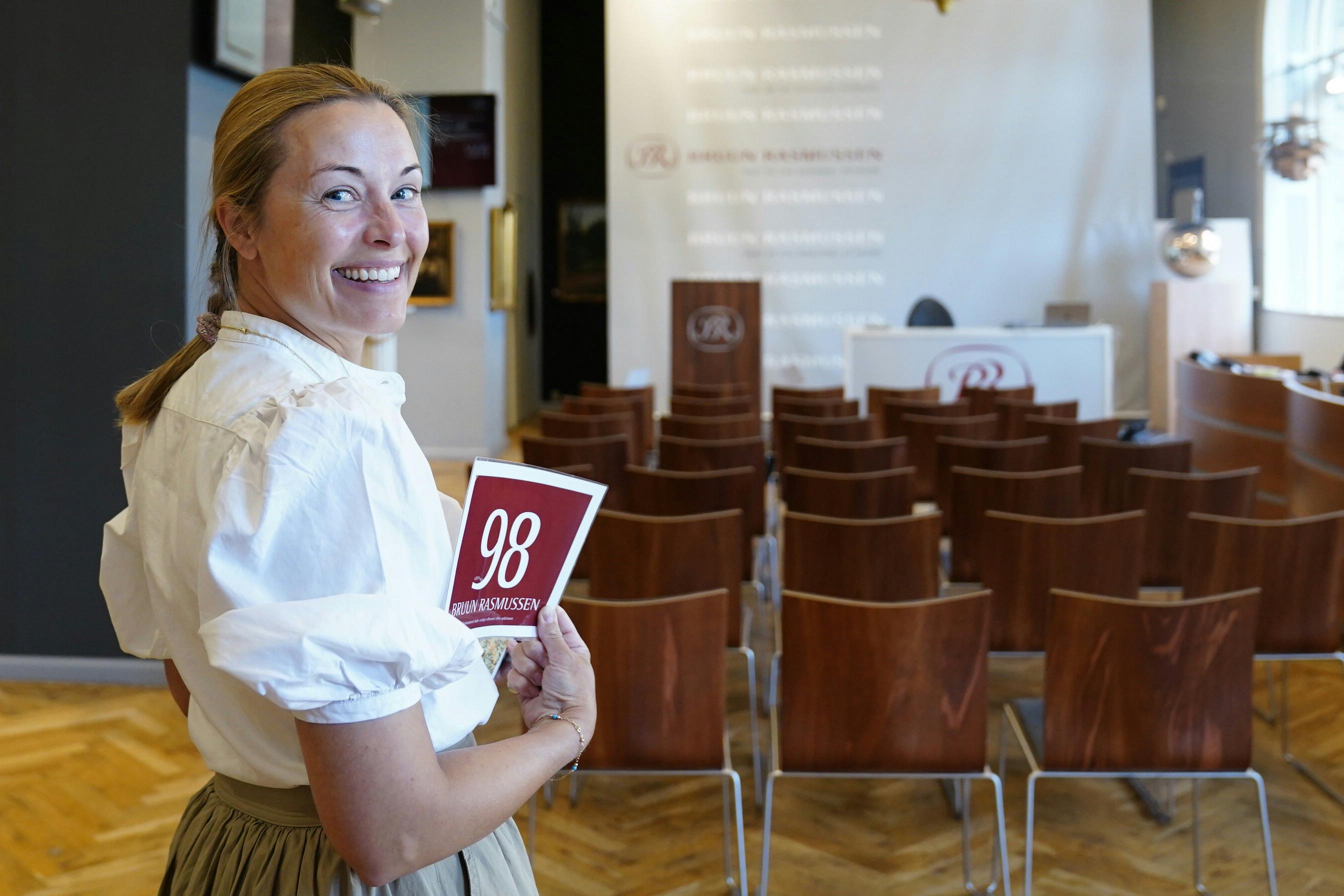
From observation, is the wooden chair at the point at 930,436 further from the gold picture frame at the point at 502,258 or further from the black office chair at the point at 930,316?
the gold picture frame at the point at 502,258

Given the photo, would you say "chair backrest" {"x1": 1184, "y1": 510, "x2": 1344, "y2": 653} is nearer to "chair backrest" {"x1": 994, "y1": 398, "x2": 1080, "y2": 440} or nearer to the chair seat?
the chair seat

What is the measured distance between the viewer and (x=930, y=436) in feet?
17.0

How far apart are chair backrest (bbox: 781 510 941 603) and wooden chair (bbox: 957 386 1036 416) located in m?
3.28

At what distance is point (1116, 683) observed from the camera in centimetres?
234

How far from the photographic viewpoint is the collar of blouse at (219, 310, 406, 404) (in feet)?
3.15

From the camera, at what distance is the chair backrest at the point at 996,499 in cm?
366

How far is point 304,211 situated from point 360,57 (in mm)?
9262

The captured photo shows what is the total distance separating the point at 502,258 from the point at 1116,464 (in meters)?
6.78

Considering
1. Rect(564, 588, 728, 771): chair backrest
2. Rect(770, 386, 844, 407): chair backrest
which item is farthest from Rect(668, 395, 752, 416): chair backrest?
Rect(564, 588, 728, 771): chair backrest

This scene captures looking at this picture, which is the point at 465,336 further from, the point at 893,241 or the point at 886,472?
the point at 886,472

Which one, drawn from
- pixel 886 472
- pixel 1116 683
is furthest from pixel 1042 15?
pixel 1116 683

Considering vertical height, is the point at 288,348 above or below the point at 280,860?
above

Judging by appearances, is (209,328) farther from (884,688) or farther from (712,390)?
(712,390)

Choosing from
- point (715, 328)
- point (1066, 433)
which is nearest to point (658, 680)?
point (1066, 433)
